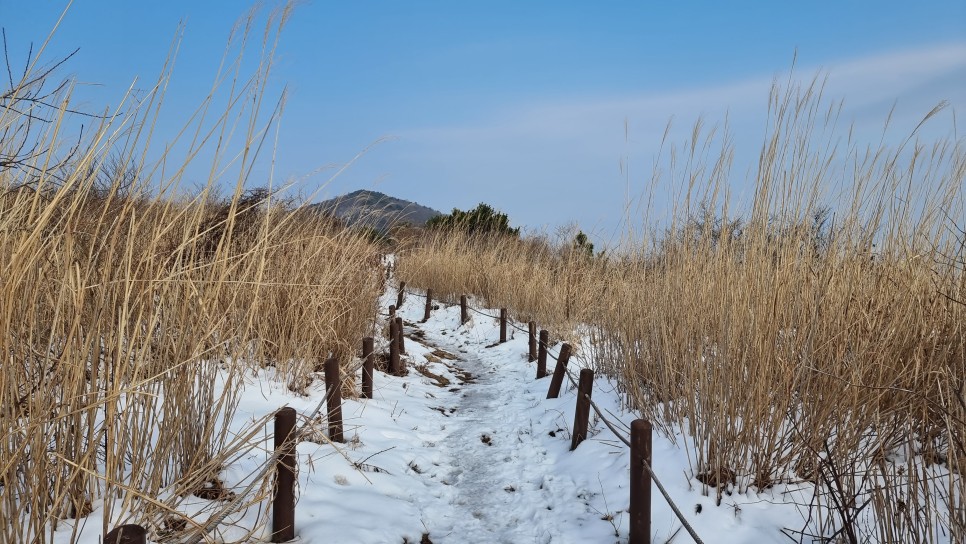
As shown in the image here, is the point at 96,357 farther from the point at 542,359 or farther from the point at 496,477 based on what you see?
the point at 542,359

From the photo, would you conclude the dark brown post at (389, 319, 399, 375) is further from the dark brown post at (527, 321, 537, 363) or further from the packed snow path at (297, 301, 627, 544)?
the dark brown post at (527, 321, 537, 363)

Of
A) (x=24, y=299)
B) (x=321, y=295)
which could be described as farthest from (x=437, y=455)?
(x=24, y=299)

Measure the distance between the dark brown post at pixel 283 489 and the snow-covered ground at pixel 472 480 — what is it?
6 cm

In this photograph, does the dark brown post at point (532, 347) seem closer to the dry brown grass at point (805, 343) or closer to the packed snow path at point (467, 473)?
the packed snow path at point (467, 473)

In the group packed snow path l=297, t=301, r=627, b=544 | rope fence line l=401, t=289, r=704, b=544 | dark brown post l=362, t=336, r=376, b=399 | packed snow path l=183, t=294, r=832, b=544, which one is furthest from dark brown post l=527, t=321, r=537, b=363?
dark brown post l=362, t=336, r=376, b=399

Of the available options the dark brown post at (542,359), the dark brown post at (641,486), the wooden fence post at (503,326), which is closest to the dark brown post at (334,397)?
the dark brown post at (641,486)

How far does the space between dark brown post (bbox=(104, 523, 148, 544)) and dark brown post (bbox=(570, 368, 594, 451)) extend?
301 cm

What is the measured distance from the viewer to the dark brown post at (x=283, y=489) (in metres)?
2.68

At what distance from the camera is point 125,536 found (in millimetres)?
1595

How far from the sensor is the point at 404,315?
39.9ft

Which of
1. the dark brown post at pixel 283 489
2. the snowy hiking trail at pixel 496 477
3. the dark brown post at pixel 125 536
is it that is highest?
the dark brown post at pixel 125 536

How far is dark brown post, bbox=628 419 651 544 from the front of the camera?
9.29 ft

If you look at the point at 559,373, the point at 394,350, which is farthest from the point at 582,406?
the point at 394,350

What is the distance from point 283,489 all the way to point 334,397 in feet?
4.59
